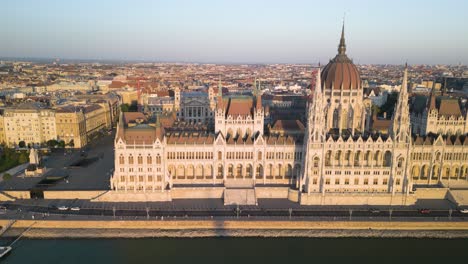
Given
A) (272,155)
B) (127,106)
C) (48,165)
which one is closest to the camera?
(272,155)

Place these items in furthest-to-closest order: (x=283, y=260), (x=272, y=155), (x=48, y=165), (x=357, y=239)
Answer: (x=48, y=165)
(x=272, y=155)
(x=357, y=239)
(x=283, y=260)

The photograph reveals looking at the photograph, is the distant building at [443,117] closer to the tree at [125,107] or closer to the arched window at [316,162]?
the arched window at [316,162]

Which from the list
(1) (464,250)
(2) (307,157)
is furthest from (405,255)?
(2) (307,157)

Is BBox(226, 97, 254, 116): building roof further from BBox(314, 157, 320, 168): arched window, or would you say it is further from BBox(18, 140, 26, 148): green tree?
BBox(18, 140, 26, 148): green tree

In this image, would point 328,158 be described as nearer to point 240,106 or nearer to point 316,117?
point 316,117

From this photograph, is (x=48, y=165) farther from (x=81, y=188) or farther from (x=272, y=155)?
(x=272, y=155)
